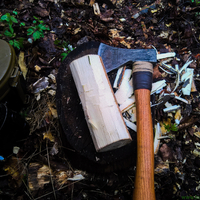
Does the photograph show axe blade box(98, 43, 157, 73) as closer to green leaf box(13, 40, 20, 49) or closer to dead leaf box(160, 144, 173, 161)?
dead leaf box(160, 144, 173, 161)

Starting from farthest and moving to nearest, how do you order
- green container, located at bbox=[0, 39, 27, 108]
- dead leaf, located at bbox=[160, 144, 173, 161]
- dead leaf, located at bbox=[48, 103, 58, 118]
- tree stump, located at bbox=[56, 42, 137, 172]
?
dead leaf, located at bbox=[48, 103, 58, 118], dead leaf, located at bbox=[160, 144, 173, 161], green container, located at bbox=[0, 39, 27, 108], tree stump, located at bbox=[56, 42, 137, 172]

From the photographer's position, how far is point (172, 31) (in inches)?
107

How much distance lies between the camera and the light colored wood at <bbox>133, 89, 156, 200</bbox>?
1.23 meters

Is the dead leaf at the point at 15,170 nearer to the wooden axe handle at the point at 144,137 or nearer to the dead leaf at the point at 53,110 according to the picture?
the dead leaf at the point at 53,110

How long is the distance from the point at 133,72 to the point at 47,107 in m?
1.17

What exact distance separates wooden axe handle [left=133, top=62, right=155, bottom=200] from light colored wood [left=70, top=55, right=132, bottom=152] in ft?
0.49

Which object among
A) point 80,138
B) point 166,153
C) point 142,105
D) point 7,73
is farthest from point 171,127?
point 7,73

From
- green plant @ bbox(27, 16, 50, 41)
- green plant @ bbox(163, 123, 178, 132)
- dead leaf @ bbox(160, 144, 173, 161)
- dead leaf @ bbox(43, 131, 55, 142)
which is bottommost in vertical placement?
dead leaf @ bbox(160, 144, 173, 161)

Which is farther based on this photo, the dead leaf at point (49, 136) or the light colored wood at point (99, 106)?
the dead leaf at point (49, 136)

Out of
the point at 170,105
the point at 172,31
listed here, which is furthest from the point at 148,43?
the point at 170,105

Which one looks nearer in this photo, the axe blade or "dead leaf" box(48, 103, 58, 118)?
the axe blade

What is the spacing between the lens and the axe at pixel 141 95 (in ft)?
4.10

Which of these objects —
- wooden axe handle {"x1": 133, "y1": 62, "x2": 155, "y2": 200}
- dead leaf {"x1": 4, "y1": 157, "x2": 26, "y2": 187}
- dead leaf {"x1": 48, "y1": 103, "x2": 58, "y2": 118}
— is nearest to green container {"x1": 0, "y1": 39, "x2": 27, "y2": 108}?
dead leaf {"x1": 48, "y1": 103, "x2": 58, "y2": 118}

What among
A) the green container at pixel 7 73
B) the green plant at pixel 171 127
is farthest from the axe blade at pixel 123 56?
the green container at pixel 7 73
